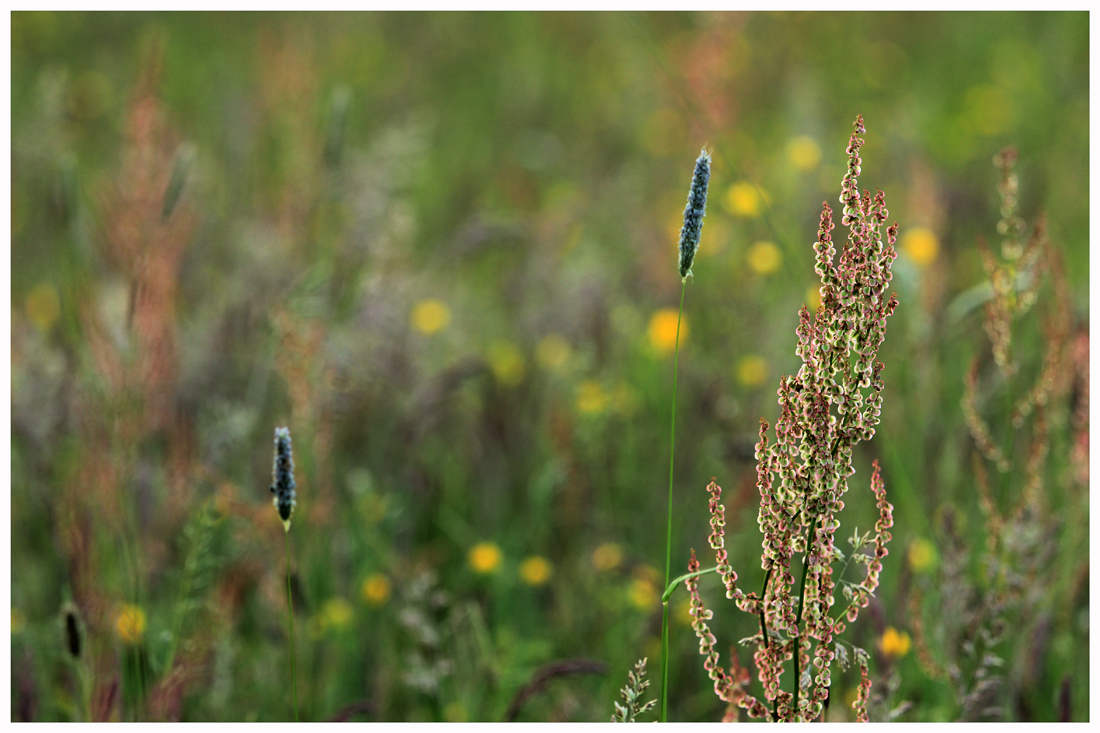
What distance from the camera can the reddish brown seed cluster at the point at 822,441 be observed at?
953 millimetres

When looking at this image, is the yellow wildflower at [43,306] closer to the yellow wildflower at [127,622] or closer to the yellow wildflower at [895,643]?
the yellow wildflower at [127,622]

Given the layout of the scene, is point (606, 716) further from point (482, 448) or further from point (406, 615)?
point (482, 448)

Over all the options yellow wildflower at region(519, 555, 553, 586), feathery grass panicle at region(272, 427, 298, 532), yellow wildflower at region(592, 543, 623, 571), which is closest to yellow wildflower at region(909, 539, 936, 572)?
yellow wildflower at region(592, 543, 623, 571)

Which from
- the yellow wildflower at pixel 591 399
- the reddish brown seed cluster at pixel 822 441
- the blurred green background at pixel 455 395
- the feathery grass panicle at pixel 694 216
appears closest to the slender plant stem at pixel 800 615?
the reddish brown seed cluster at pixel 822 441

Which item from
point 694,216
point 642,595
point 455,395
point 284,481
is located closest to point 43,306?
point 455,395

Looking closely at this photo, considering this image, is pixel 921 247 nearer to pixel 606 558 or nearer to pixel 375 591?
pixel 606 558

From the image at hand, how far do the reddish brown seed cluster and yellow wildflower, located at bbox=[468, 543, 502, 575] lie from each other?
4.30ft

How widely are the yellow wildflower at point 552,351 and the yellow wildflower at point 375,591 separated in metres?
0.95

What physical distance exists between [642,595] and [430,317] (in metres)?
1.34

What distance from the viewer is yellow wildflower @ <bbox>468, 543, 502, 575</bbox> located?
7.56 ft

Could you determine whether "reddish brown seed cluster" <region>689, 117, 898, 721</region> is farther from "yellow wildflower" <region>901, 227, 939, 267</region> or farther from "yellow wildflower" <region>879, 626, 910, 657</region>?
"yellow wildflower" <region>901, 227, 939, 267</region>

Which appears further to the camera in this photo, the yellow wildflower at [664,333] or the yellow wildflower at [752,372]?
the yellow wildflower at [664,333]

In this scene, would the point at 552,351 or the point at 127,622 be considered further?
the point at 552,351

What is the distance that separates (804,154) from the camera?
3.67m
